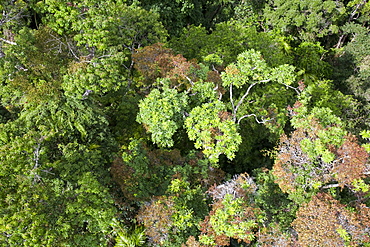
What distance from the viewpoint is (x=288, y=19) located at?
16484 mm

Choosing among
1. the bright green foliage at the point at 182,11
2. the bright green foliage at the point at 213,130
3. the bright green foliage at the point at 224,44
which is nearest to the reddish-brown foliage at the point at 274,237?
the bright green foliage at the point at 213,130

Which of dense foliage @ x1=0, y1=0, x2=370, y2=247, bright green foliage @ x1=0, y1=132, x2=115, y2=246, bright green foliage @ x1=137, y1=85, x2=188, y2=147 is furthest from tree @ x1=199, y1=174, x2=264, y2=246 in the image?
bright green foliage @ x1=0, y1=132, x2=115, y2=246

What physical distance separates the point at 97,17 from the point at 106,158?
4.76 metres

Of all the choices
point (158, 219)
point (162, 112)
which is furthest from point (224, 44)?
point (158, 219)

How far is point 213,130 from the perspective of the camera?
8273 millimetres

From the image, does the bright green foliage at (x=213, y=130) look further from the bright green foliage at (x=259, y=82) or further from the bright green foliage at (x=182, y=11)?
the bright green foliage at (x=182, y=11)

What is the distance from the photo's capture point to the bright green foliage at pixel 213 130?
8.05m

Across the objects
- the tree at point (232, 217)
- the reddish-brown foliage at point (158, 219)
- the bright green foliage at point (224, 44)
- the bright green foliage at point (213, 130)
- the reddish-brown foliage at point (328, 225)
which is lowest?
the reddish-brown foliage at point (158, 219)

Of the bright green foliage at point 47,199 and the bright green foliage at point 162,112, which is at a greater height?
the bright green foliage at point 162,112

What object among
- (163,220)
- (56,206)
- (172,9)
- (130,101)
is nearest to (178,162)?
(163,220)

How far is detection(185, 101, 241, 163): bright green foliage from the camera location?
8.05m

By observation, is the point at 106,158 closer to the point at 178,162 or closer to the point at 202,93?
the point at 178,162

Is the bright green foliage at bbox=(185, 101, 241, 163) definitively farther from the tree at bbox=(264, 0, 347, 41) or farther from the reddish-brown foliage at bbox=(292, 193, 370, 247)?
the tree at bbox=(264, 0, 347, 41)

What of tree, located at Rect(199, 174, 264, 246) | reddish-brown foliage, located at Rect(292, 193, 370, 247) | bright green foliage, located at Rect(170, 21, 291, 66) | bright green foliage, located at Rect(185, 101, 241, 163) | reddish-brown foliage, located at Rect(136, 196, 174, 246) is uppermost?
bright green foliage, located at Rect(170, 21, 291, 66)
